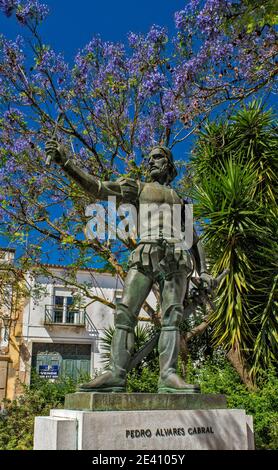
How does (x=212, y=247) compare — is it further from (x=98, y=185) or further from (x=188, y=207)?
(x=98, y=185)

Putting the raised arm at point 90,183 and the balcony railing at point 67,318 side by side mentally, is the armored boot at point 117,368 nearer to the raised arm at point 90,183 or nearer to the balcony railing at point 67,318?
the raised arm at point 90,183

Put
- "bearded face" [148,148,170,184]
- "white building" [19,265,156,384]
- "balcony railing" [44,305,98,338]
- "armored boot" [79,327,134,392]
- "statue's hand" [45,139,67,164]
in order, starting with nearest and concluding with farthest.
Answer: "armored boot" [79,327,134,392], "statue's hand" [45,139,67,164], "bearded face" [148,148,170,184], "white building" [19,265,156,384], "balcony railing" [44,305,98,338]

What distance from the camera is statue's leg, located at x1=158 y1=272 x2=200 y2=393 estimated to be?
4.26m

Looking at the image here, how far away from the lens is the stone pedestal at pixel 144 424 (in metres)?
3.62

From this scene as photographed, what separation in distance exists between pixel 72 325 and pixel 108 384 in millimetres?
20899

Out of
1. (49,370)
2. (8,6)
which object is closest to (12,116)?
(8,6)

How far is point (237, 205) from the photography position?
10.3 meters

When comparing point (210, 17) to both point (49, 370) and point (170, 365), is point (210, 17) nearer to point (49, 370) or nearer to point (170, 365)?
point (170, 365)

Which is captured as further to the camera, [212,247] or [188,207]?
[212,247]

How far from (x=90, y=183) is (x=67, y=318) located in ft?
69.7

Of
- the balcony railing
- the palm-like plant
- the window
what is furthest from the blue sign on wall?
the palm-like plant

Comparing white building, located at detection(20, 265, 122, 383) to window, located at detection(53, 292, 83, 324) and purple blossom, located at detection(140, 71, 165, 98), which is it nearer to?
window, located at detection(53, 292, 83, 324)

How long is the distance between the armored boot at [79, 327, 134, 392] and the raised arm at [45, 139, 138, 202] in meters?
1.22

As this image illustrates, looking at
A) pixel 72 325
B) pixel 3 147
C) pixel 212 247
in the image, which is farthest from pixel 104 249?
pixel 72 325
